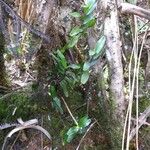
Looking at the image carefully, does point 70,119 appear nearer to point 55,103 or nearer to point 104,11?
point 55,103

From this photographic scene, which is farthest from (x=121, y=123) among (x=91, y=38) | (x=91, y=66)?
(x=91, y=38)

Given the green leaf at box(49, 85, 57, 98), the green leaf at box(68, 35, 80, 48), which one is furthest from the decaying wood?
the green leaf at box(49, 85, 57, 98)

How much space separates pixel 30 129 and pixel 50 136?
10 centimetres

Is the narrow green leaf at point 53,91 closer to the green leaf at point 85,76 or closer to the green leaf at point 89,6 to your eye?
the green leaf at point 85,76

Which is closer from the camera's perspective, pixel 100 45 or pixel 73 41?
pixel 100 45

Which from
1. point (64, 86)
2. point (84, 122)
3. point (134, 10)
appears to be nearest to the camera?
point (134, 10)

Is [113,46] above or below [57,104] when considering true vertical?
above

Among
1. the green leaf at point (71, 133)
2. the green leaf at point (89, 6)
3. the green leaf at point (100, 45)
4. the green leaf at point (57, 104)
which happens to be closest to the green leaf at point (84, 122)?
the green leaf at point (71, 133)

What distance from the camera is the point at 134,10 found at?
1.35 metres

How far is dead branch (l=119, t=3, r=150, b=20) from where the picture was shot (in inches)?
52.3

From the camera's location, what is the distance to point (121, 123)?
1.42 metres

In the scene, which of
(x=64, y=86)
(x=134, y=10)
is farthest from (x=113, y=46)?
(x=64, y=86)

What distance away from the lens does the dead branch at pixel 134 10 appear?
1.33m

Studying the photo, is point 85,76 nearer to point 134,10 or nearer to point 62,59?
point 62,59
